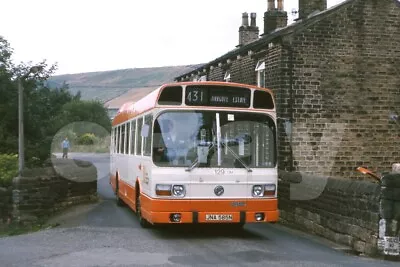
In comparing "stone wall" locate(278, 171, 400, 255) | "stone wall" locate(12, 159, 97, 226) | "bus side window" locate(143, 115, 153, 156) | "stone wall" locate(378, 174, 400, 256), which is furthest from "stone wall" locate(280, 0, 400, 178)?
"stone wall" locate(378, 174, 400, 256)

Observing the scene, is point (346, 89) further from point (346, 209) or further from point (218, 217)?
point (218, 217)

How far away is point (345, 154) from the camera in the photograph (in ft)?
62.1

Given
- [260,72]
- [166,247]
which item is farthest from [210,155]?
[260,72]

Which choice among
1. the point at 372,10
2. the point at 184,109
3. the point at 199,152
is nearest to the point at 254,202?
the point at 199,152

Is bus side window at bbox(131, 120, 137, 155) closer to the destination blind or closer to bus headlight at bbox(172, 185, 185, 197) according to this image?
the destination blind

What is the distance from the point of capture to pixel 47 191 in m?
15.7

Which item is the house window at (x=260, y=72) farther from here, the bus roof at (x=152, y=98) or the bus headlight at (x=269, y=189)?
the bus headlight at (x=269, y=189)

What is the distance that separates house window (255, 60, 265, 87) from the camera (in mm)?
19953

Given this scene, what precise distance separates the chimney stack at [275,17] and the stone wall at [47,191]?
11.4m

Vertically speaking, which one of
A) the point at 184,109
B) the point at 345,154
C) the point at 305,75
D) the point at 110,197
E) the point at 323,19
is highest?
the point at 323,19

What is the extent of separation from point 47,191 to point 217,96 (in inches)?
250

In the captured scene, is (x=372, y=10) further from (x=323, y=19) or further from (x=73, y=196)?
(x=73, y=196)

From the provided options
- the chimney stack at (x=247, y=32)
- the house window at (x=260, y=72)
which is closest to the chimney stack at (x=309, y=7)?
the house window at (x=260, y=72)

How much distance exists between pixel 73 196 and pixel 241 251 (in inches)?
325
